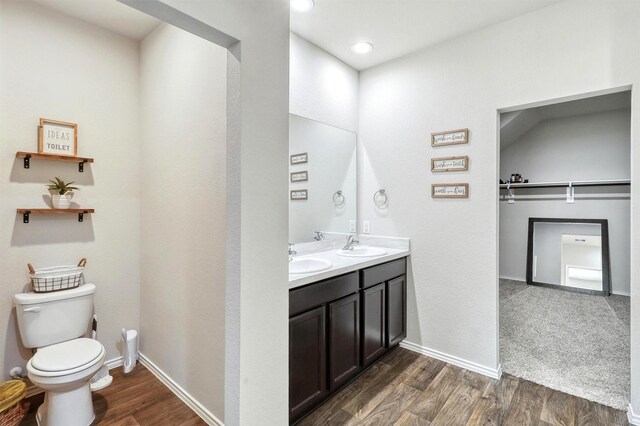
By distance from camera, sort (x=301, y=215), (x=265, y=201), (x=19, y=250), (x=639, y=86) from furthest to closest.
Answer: (x=301, y=215) → (x=19, y=250) → (x=639, y=86) → (x=265, y=201)

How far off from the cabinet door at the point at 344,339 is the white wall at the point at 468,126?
0.81 m

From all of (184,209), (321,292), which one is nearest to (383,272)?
(321,292)


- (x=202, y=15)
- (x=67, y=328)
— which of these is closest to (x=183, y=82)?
(x=202, y=15)

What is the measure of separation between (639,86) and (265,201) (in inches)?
88.5

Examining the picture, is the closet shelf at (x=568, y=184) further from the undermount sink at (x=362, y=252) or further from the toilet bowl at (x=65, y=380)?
the toilet bowl at (x=65, y=380)

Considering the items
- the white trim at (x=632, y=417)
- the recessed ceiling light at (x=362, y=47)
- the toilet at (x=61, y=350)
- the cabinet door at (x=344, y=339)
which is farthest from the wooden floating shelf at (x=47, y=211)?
the white trim at (x=632, y=417)

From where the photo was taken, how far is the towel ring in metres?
2.96

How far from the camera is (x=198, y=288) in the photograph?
6.28 ft

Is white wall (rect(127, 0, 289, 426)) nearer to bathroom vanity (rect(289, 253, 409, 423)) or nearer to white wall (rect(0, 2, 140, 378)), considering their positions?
bathroom vanity (rect(289, 253, 409, 423))

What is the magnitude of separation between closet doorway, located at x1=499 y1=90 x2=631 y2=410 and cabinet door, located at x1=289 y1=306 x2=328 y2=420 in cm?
171

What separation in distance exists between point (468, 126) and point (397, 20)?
96cm

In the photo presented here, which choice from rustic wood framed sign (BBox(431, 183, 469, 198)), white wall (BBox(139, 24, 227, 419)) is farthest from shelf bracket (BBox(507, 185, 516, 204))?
white wall (BBox(139, 24, 227, 419))

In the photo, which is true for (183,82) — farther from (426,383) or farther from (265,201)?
(426,383)

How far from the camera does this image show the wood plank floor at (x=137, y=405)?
1.86 m
